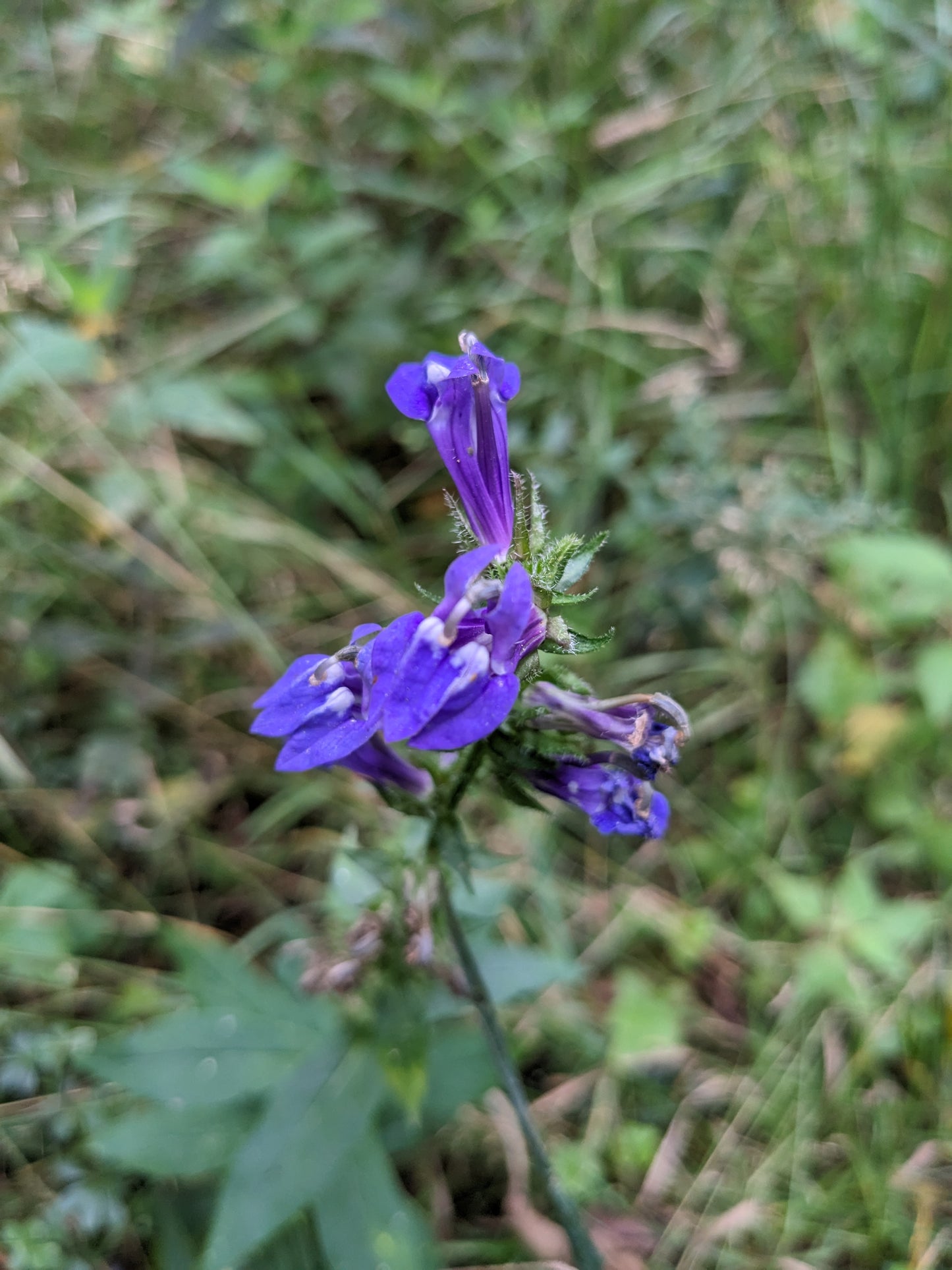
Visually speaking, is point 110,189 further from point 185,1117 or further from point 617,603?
point 185,1117

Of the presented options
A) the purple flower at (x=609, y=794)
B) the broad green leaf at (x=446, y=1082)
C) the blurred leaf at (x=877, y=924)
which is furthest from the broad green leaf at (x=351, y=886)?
the blurred leaf at (x=877, y=924)

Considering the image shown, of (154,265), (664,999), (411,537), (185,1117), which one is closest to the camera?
(185,1117)

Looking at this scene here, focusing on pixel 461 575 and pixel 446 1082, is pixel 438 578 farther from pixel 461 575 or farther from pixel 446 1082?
pixel 461 575

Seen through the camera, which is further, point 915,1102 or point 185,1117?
point 915,1102

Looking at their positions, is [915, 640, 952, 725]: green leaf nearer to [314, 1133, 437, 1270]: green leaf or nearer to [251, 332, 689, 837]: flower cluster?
[251, 332, 689, 837]: flower cluster

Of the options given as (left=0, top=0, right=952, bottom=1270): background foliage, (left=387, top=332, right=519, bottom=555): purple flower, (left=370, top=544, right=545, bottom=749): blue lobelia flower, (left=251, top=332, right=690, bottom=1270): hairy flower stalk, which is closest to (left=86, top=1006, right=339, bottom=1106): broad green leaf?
(left=0, top=0, right=952, bottom=1270): background foliage

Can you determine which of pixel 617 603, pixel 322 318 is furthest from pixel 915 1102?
pixel 322 318
